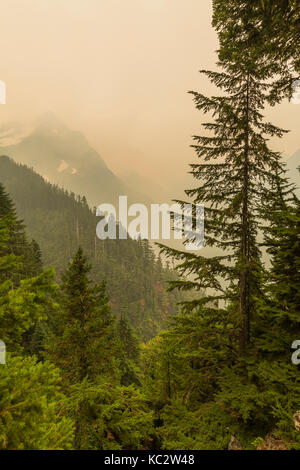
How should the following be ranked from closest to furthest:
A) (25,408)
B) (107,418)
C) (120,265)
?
(25,408)
(107,418)
(120,265)

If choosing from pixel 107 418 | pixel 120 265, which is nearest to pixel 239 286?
pixel 107 418

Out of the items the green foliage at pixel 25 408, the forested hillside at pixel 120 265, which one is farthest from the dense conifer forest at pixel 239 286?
the forested hillside at pixel 120 265

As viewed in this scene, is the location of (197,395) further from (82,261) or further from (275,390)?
(82,261)

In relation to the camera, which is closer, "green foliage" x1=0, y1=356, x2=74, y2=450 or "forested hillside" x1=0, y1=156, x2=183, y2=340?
"green foliage" x1=0, y1=356, x2=74, y2=450

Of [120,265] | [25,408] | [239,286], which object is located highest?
[239,286]

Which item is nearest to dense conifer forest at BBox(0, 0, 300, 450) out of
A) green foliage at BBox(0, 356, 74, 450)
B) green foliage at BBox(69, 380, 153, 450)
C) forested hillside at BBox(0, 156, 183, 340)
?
green foliage at BBox(69, 380, 153, 450)

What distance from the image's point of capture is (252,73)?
258 inches

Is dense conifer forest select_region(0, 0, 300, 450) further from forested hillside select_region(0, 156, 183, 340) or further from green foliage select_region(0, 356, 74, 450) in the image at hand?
forested hillside select_region(0, 156, 183, 340)

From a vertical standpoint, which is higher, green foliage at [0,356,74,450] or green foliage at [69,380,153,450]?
green foliage at [0,356,74,450]

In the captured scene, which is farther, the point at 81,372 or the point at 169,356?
the point at 169,356

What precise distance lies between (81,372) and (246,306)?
7.49 m

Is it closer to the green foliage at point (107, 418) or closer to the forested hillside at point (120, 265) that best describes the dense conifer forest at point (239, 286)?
the green foliage at point (107, 418)

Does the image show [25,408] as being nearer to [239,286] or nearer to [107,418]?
[107,418]
